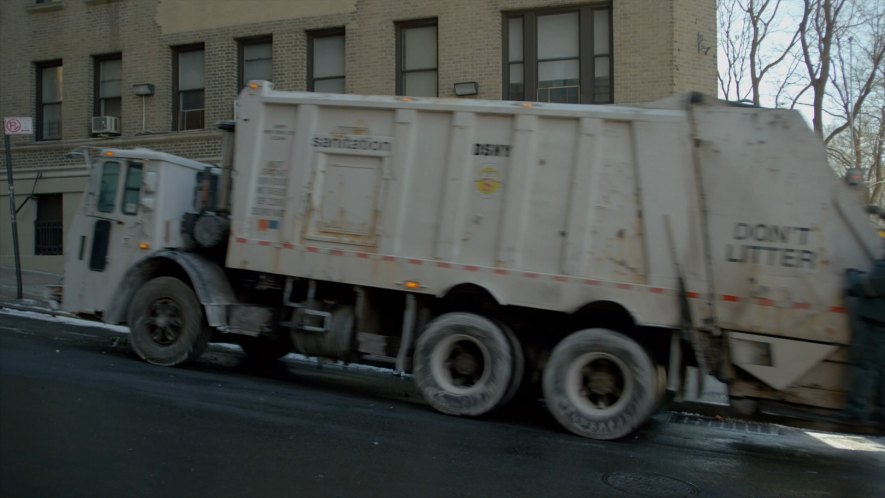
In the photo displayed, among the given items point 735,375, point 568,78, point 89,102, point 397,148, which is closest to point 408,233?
point 397,148

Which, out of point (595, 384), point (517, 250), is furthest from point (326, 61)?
point (595, 384)

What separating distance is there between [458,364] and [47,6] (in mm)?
17426

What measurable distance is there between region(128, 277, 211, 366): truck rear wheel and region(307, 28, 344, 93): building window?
8837 millimetres

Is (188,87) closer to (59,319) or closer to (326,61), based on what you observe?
(326,61)

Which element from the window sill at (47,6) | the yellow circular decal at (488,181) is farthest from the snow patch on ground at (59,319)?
the window sill at (47,6)

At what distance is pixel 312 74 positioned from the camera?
16828 mm

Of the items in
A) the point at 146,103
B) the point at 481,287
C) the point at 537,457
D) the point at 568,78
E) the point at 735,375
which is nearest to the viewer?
the point at 537,457

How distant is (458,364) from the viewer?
7.56 m

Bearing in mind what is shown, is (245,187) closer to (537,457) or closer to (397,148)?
(397,148)

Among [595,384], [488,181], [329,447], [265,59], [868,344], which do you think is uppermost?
[265,59]

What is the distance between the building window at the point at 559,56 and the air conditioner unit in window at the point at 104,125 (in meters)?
9.71

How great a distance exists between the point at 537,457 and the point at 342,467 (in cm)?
166

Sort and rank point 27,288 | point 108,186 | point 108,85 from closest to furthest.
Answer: point 108,186 → point 27,288 → point 108,85

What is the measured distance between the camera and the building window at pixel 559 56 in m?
14.9
